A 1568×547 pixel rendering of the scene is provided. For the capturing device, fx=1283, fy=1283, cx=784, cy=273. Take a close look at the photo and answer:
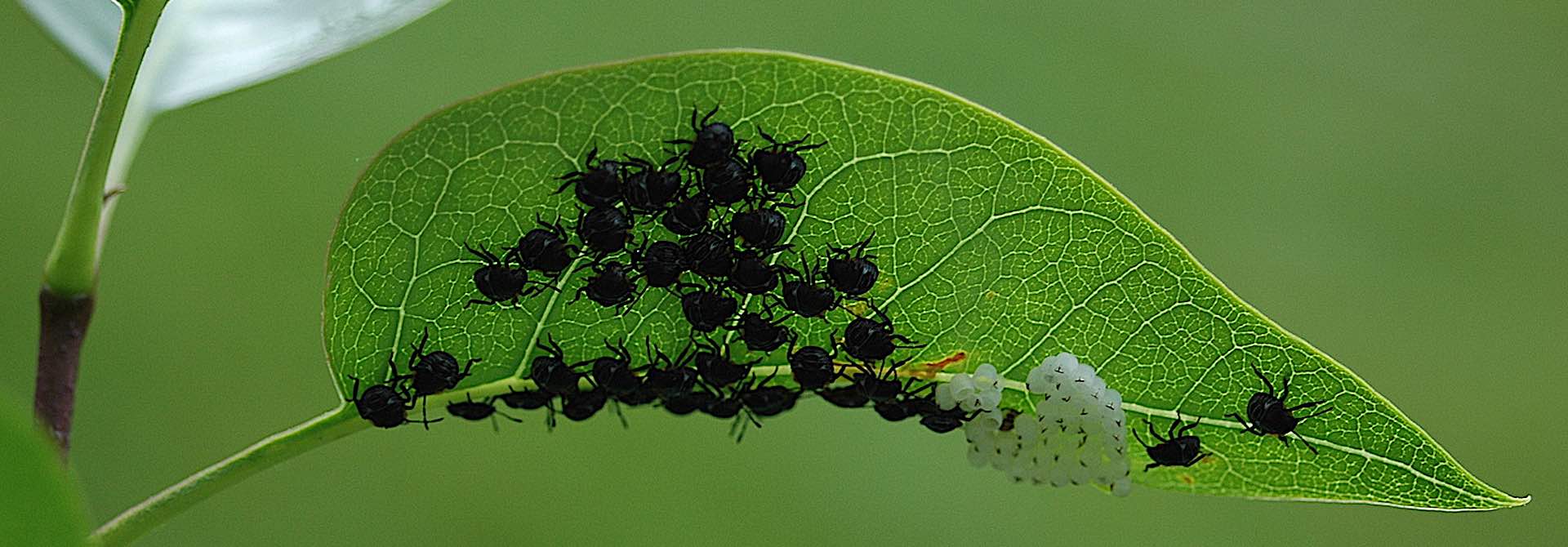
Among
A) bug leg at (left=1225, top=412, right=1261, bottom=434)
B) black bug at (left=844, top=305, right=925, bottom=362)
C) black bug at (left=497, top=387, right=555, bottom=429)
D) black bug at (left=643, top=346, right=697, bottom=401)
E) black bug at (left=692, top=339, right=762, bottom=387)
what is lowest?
black bug at (left=497, top=387, right=555, bottom=429)

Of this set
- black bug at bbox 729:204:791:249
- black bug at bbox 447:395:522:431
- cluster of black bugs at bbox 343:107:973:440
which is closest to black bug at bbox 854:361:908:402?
cluster of black bugs at bbox 343:107:973:440

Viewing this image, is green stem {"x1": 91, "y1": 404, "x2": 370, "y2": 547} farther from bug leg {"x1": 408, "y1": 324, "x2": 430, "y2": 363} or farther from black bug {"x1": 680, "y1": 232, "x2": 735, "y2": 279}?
black bug {"x1": 680, "y1": 232, "x2": 735, "y2": 279}

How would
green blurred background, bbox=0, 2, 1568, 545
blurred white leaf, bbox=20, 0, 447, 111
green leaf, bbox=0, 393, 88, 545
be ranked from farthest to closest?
green blurred background, bbox=0, 2, 1568, 545 → blurred white leaf, bbox=20, 0, 447, 111 → green leaf, bbox=0, 393, 88, 545

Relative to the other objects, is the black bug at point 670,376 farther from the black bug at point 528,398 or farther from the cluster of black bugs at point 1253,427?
the cluster of black bugs at point 1253,427

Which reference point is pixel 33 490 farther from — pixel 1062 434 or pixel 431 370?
pixel 1062 434

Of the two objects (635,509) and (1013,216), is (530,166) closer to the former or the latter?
(1013,216)

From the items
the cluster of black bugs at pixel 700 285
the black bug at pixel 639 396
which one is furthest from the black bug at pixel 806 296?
the black bug at pixel 639 396

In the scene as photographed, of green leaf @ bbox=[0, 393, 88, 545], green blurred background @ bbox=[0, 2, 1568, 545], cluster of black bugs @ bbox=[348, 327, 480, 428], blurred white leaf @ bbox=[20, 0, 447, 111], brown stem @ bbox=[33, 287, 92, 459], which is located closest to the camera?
green leaf @ bbox=[0, 393, 88, 545]
